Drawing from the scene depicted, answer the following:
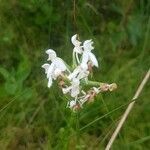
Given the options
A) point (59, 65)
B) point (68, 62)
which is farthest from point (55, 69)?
point (68, 62)

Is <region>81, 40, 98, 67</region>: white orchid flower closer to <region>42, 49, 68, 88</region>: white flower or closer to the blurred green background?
<region>42, 49, 68, 88</region>: white flower

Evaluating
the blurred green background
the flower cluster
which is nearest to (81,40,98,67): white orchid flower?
the flower cluster

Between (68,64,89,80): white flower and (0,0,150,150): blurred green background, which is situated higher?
(0,0,150,150): blurred green background

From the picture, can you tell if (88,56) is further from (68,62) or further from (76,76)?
(68,62)

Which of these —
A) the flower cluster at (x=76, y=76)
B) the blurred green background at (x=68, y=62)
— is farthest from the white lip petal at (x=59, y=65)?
the blurred green background at (x=68, y=62)

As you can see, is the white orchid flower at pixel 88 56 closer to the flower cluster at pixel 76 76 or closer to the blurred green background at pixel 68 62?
Result: the flower cluster at pixel 76 76

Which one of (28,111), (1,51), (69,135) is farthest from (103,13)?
(69,135)

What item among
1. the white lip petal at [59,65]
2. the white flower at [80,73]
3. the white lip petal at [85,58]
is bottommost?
the white flower at [80,73]

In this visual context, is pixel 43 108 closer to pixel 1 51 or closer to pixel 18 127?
pixel 18 127
